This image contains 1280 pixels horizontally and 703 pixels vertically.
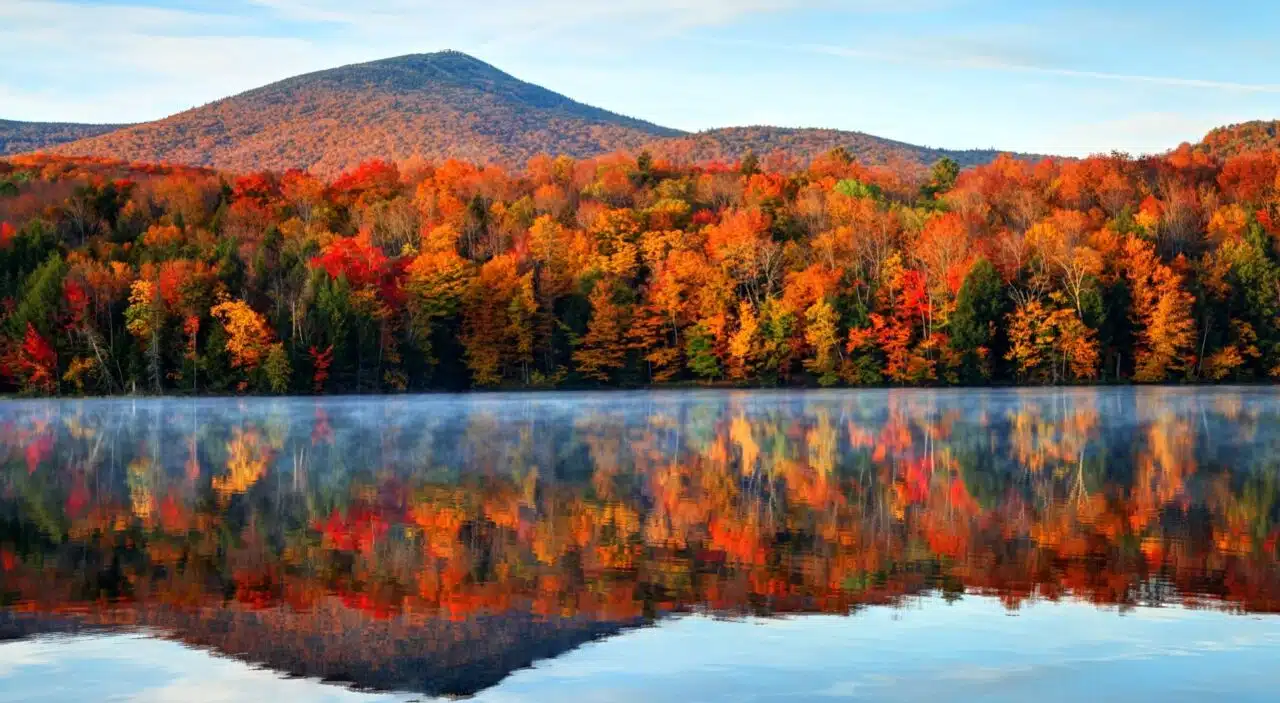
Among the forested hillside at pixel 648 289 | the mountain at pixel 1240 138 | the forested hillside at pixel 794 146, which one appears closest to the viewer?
the forested hillside at pixel 648 289

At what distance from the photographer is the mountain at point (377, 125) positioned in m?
161

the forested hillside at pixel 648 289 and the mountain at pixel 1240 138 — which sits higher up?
the mountain at pixel 1240 138

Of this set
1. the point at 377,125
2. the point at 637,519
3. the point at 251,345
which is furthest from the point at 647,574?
the point at 377,125

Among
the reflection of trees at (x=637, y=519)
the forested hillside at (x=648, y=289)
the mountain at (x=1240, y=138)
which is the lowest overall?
the reflection of trees at (x=637, y=519)

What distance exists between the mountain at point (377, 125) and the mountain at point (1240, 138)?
6950 centimetres

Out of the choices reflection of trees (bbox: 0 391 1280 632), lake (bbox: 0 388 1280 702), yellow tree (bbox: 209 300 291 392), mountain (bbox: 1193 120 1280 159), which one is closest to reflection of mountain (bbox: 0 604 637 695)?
lake (bbox: 0 388 1280 702)

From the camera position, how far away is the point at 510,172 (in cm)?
13050

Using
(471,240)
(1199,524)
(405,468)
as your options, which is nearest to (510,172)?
(471,240)

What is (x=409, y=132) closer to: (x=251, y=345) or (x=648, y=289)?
(x=648, y=289)

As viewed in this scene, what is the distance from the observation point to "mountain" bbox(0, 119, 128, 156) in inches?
5999

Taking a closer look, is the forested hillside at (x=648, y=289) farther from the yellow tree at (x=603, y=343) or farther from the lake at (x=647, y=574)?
the lake at (x=647, y=574)

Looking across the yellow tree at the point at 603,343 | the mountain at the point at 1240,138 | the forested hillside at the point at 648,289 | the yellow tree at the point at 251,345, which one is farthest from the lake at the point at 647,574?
the mountain at the point at 1240,138

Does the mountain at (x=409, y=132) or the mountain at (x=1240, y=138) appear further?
the mountain at (x=409, y=132)

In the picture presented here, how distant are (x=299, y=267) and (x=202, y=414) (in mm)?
31876
